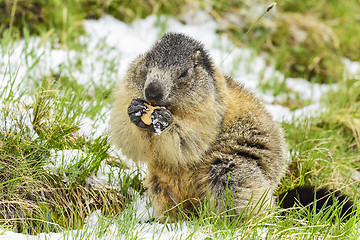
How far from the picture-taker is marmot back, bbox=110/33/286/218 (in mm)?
3828

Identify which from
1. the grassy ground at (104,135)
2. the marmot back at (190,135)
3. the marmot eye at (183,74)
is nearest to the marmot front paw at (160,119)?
the marmot back at (190,135)

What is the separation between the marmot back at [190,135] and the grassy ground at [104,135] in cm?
29

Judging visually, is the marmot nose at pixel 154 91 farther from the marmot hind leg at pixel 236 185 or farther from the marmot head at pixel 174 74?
the marmot hind leg at pixel 236 185

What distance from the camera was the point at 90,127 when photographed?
4898 millimetres

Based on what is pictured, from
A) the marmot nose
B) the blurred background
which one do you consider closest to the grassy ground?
the blurred background

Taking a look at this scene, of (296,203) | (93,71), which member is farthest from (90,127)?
(296,203)

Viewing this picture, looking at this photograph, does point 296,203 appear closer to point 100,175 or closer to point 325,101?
point 100,175

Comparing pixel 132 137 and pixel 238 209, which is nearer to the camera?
pixel 238 209

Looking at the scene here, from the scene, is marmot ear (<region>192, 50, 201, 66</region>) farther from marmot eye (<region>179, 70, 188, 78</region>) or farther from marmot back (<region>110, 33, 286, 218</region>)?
marmot eye (<region>179, 70, 188, 78</region>)

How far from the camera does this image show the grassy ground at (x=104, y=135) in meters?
3.57

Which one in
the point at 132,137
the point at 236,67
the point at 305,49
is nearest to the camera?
the point at 132,137

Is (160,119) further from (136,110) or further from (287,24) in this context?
(287,24)

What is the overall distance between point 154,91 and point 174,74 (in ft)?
0.97

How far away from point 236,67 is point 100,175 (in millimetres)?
3969
